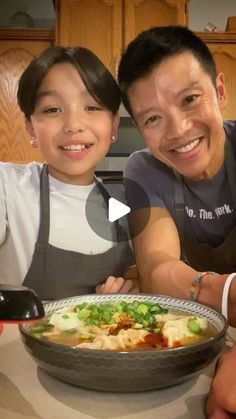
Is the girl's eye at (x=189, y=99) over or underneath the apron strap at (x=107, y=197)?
over

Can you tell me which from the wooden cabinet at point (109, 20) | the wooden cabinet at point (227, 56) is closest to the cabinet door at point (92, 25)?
the wooden cabinet at point (109, 20)

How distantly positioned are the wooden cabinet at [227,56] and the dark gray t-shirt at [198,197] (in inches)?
36.7

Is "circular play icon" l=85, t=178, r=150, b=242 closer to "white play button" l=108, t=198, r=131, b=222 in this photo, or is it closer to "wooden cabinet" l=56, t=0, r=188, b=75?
"white play button" l=108, t=198, r=131, b=222

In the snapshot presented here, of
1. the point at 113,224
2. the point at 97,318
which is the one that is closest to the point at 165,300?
the point at 97,318

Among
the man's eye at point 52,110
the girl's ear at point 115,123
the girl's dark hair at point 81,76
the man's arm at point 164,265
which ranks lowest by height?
the man's arm at point 164,265

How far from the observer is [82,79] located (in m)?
0.68

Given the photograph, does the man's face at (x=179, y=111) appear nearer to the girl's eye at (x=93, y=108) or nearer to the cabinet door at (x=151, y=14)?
the girl's eye at (x=93, y=108)

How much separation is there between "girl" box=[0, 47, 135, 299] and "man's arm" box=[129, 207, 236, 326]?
41 millimetres

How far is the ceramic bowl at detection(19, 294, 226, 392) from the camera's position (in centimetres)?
27

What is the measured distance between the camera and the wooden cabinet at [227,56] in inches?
65.4

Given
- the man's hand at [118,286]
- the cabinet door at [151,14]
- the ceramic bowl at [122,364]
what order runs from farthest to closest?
1. the cabinet door at [151,14]
2. the man's hand at [118,286]
3. the ceramic bowl at [122,364]

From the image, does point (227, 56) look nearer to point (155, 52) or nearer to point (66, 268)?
point (155, 52)

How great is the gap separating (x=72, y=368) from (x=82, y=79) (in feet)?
1.63

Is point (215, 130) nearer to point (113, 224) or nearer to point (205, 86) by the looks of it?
point (205, 86)
